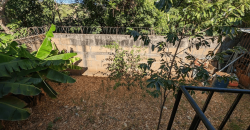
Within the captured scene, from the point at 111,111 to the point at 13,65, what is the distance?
9.19 ft

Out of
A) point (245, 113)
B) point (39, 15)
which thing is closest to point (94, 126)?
point (245, 113)

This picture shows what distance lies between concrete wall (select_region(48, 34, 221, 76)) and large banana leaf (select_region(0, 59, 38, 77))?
8.21 ft

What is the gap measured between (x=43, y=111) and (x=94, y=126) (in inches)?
68.3

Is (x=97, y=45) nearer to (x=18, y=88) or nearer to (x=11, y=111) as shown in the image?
(x=18, y=88)

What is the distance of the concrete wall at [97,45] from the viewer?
533 centimetres

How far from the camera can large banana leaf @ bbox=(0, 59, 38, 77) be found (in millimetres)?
2677

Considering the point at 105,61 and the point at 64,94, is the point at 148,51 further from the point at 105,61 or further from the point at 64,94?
the point at 64,94

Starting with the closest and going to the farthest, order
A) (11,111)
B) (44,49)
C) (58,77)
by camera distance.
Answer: (11,111) → (58,77) → (44,49)

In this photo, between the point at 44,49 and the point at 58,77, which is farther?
the point at 44,49

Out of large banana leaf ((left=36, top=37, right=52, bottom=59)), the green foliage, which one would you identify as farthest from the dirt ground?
large banana leaf ((left=36, top=37, right=52, bottom=59))

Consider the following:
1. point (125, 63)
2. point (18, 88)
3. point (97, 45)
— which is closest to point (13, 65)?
point (18, 88)

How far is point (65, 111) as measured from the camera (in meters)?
3.93

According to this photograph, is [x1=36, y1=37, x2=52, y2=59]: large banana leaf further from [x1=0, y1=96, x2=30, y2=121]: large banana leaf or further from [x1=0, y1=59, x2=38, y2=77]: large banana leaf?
[x1=0, y1=96, x2=30, y2=121]: large banana leaf

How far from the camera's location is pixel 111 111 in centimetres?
404
